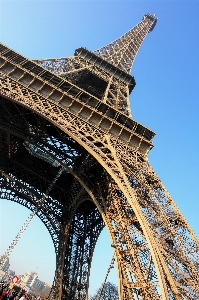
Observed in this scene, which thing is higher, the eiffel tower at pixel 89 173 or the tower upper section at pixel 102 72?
the tower upper section at pixel 102 72

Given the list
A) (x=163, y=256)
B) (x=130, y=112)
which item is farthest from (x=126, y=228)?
(x=130, y=112)

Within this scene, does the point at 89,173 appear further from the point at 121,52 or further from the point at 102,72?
the point at 121,52

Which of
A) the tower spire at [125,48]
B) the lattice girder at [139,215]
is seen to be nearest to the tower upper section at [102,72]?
the tower spire at [125,48]

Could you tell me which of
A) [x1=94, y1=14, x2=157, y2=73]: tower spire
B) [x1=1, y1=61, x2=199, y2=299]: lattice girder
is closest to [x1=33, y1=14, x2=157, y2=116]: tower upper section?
[x1=94, y1=14, x2=157, y2=73]: tower spire

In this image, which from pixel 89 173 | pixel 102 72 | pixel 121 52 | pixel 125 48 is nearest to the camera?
pixel 89 173

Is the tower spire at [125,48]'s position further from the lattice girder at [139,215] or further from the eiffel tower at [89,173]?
the lattice girder at [139,215]

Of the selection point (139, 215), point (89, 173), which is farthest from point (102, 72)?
point (139, 215)

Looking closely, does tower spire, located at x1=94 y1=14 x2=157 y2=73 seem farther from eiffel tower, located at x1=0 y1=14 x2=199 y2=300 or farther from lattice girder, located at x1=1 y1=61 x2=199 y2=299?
lattice girder, located at x1=1 y1=61 x2=199 y2=299
